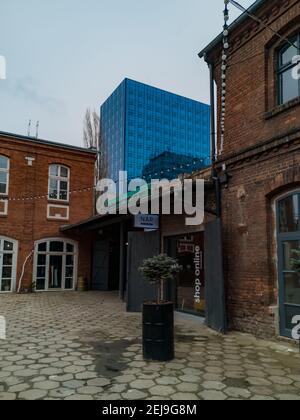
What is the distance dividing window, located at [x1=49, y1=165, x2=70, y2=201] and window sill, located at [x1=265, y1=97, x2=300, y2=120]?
462 inches

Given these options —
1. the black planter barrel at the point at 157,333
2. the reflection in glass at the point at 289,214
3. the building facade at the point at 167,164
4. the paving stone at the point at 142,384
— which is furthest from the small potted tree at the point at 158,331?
the building facade at the point at 167,164

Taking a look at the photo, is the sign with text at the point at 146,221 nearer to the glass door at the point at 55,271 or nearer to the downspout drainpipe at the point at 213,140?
the downspout drainpipe at the point at 213,140

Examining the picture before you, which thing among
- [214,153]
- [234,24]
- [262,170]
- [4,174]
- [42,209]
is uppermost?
[234,24]

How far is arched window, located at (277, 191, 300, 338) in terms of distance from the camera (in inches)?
255

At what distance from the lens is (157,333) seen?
17.9 feet

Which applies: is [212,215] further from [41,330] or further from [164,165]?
[164,165]

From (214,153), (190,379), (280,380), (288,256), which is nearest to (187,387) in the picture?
(190,379)

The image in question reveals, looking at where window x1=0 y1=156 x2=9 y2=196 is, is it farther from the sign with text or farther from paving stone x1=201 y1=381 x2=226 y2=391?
paving stone x1=201 y1=381 x2=226 y2=391

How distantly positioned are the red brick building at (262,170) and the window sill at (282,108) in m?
0.02

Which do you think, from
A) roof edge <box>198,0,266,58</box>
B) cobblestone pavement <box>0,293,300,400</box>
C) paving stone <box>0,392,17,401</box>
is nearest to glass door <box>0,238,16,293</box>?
cobblestone pavement <box>0,293,300,400</box>

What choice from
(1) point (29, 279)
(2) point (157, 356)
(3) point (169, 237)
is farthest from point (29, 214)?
(2) point (157, 356)

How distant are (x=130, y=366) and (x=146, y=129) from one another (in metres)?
20.8

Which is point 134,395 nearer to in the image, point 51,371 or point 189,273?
point 51,371
